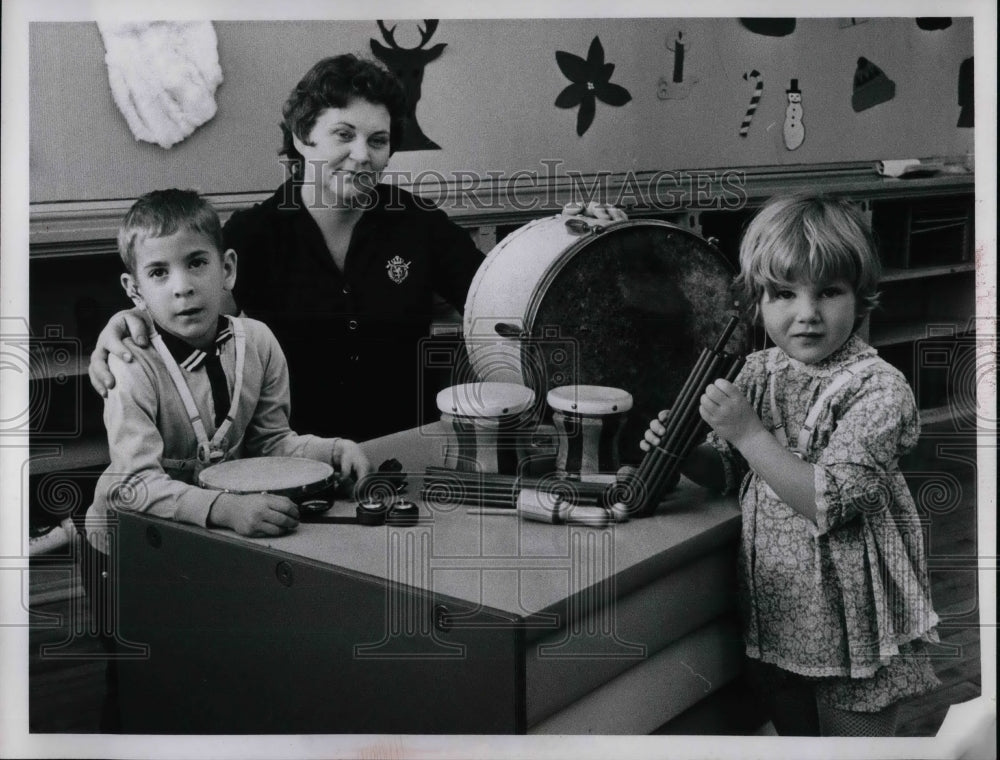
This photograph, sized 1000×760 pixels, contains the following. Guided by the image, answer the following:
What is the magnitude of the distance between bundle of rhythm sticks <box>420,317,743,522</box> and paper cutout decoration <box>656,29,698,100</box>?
527 mm

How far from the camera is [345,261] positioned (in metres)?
2.35

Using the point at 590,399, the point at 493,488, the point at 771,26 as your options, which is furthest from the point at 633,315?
the point at 771,26

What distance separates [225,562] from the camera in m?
2.12

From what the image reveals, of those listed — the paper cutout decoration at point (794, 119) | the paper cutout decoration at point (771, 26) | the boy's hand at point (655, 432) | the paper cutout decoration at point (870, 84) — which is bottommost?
the boy's hand at point (655, 432)

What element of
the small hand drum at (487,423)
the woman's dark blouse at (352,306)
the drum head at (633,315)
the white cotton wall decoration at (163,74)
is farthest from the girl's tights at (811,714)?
the white cotton wall decoration at (163,74)

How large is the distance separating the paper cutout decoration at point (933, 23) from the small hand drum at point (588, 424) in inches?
42.7

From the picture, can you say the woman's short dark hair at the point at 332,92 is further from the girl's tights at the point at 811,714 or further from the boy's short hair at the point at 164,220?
the girl's tights at the point at 811,714

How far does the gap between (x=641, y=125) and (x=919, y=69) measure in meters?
0.65

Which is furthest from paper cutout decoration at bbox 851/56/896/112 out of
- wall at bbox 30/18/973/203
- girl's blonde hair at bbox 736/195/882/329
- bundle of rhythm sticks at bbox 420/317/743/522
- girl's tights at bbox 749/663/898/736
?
girl's tights at bbox 749/663/898/736

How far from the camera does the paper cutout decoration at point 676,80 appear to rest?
234 centimetres

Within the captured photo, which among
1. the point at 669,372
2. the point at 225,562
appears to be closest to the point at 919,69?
the point at 669,372

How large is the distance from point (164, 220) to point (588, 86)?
38.6 inches

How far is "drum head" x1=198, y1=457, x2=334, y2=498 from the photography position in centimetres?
217

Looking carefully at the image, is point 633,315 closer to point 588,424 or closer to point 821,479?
point 588,424
